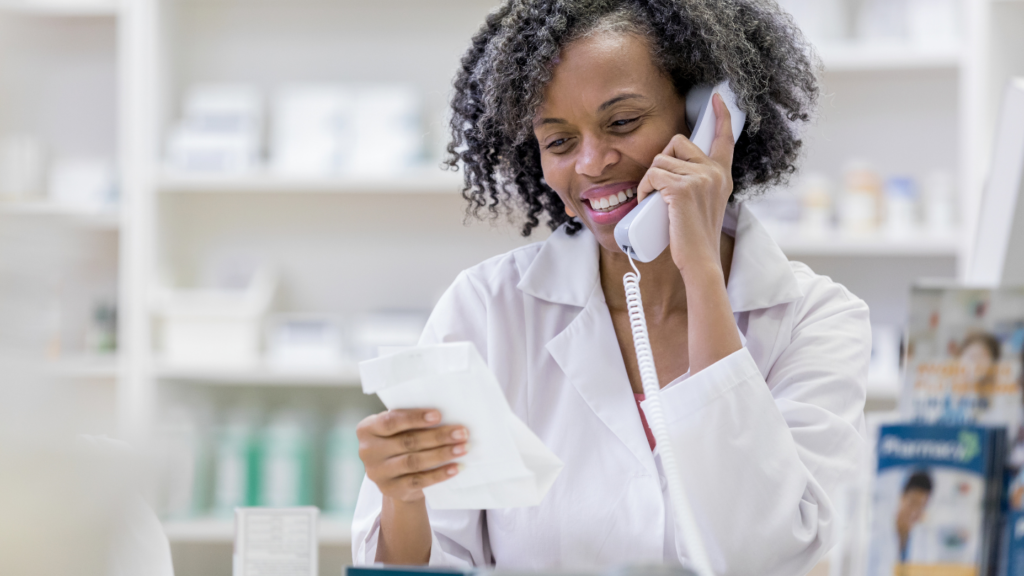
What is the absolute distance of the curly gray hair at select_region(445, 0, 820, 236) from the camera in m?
1.24

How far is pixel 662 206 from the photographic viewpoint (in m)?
1.12

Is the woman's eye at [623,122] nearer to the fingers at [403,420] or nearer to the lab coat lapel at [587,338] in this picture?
the lab coat lapel at [587,338]

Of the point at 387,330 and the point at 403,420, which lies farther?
the point at 387,330

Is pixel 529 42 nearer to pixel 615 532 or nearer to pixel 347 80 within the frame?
pixel 615 532

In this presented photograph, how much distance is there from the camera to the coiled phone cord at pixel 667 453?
83 centimetres

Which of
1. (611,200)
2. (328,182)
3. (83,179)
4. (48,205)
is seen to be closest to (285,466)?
(328,182)

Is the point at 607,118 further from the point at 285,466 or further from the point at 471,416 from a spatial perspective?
the point at 285,466

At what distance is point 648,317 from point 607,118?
1.00 feet

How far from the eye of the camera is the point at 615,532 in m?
1.13

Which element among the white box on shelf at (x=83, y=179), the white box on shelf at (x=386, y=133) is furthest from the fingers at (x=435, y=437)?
the white box on shelf at (x=83, y=179)

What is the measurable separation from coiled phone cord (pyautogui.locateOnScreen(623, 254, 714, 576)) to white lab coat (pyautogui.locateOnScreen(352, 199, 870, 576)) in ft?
0.13

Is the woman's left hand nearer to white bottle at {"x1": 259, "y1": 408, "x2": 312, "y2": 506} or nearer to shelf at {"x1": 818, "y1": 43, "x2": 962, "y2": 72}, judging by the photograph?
shelf at {"x1": 818, "y1": 43, "x2": 962, "y2": 72}

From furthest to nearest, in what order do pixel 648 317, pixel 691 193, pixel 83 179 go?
pixel 83 179, pixel 648 317, pixel 691 193

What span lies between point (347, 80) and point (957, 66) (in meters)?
1.69
